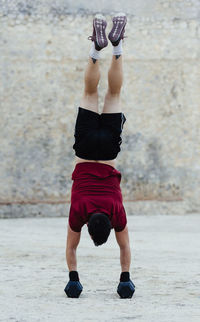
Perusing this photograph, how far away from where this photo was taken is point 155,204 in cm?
1273

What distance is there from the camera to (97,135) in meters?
5.19

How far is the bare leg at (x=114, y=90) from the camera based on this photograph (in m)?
5.39

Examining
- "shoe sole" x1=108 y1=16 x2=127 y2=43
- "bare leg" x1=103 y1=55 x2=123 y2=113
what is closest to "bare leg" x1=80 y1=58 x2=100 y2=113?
"bare leg" x1=103 y1=55 x2=123 y2=113

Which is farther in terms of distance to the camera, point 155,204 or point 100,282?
point 155,204

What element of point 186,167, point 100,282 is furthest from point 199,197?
point 100,282

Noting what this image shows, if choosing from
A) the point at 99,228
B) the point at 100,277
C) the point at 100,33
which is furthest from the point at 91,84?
the point at 100,277

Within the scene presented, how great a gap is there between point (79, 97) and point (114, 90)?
712cm

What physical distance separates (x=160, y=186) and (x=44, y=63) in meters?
3.27

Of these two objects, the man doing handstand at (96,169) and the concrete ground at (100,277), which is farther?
the man doing handstand at (96,169)

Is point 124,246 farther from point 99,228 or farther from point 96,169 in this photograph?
point 96,169

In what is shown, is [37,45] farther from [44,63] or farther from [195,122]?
[195,122]

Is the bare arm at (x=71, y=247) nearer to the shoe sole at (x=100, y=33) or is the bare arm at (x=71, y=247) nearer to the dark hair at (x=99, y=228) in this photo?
the dark hair at (x=99, y=228)

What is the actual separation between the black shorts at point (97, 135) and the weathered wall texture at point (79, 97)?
23.4ft

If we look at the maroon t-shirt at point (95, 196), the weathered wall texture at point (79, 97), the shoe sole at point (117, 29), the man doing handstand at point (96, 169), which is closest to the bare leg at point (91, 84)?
the man doing handstand at point (96, 169)
